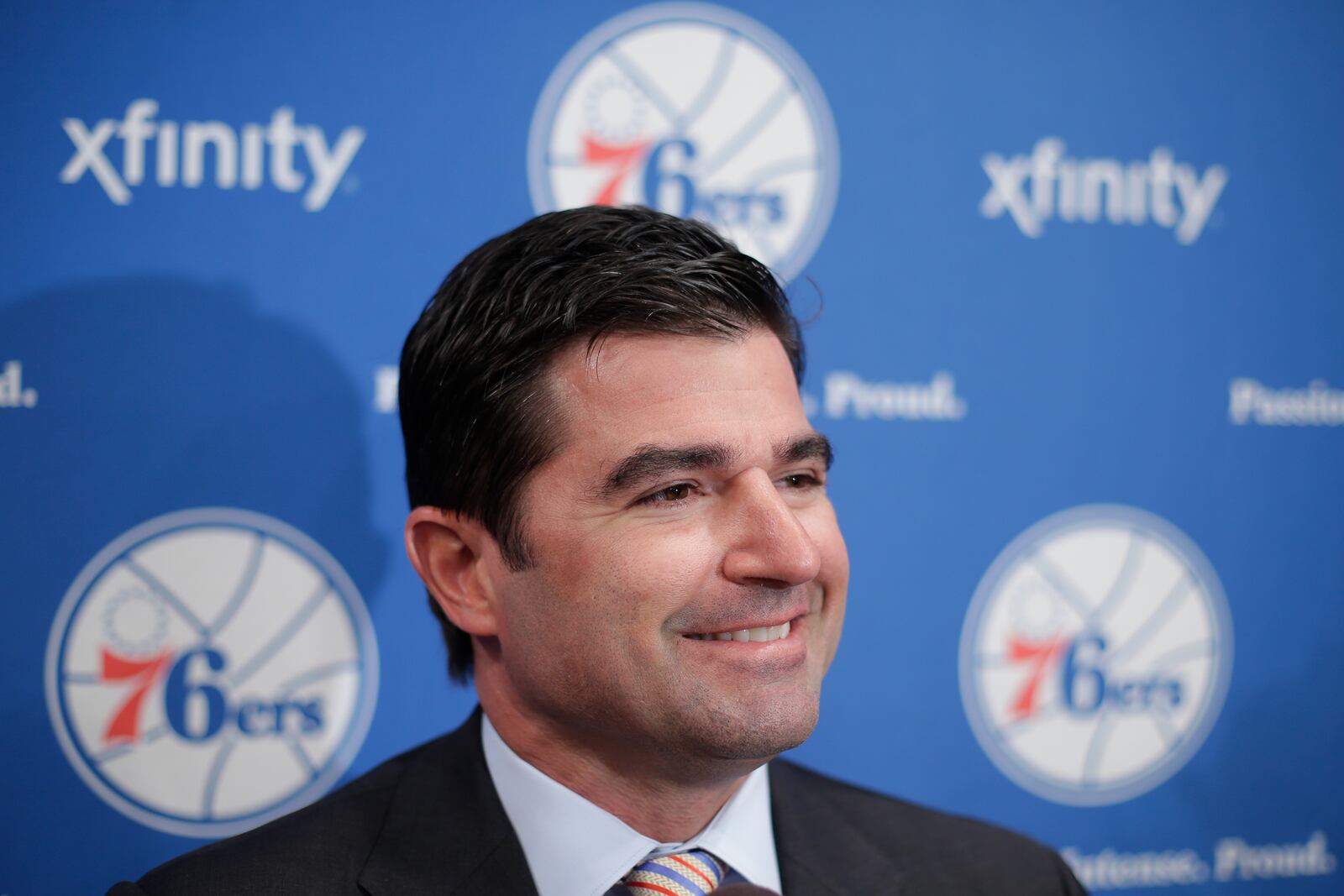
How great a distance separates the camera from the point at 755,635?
1332 mm

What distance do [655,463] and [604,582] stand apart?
0.15 metres

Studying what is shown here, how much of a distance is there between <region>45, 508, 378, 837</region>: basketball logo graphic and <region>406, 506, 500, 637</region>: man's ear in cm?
36

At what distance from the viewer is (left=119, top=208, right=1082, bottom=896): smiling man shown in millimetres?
→ 1289

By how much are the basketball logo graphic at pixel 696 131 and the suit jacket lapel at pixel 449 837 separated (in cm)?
89

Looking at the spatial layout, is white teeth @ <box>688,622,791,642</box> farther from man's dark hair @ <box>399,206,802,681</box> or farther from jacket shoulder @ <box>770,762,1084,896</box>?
jacket shoulder @ <box>770,762,1084,896</box>

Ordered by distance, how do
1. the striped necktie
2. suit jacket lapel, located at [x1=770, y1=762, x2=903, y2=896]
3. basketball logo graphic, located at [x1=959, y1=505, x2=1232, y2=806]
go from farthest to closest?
basketball logo graphic, located at [x1=959, y1=505, x2=1232, y2=806] → suit jacket lapel, located at [x1=770, y1=762, x2=903, y2=896] → the striped necktie

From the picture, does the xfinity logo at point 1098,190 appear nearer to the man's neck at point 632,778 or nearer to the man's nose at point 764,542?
the man's nose at point 764,542

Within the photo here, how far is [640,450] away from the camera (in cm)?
129

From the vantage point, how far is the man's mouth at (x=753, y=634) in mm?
1304

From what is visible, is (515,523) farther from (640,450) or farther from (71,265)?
(71,265)

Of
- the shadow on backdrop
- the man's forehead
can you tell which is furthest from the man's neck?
the shadow on backdrop

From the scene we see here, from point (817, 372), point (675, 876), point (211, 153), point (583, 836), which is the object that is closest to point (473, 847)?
point (583, 836)

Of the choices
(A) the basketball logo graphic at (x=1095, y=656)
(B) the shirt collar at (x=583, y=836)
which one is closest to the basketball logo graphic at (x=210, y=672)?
(B) the shirt collar at (x=583, y=836)

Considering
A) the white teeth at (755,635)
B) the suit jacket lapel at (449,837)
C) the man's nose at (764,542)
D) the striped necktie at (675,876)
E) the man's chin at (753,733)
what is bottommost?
the striped necktie at (675,876)
